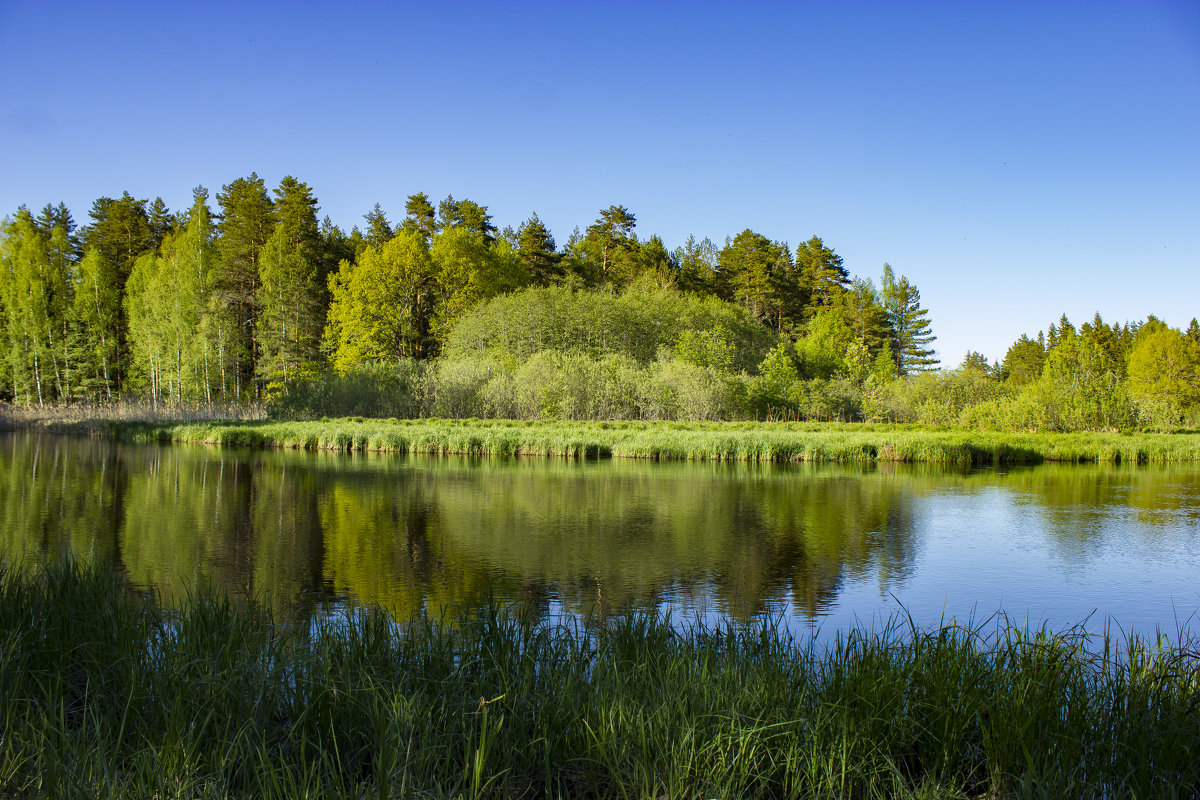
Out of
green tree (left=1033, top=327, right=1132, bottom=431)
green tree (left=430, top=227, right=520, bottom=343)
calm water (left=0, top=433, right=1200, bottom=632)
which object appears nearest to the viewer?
calm water (left=0, top=433, right=1200, bottom=632)

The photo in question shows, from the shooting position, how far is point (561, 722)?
11.4 ft

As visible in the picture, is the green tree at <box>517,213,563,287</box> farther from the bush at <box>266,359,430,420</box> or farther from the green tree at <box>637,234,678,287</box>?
the bush at <box>266,359,430,420</box>

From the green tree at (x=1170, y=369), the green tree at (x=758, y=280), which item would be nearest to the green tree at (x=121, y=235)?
the green tree at (x=758, y=280)

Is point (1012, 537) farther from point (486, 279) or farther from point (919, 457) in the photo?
point (486, 279)

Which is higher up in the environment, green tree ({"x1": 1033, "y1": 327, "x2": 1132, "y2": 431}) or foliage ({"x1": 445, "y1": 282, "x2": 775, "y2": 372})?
foliage ({"x1": 445, "y1": 282, "x2": 775, "y2": 372})

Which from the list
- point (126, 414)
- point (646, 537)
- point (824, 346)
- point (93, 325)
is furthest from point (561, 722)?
point (824, 346)

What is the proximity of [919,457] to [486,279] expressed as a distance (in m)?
28.4

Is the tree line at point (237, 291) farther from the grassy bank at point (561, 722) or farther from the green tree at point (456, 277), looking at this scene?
the grassy bank at point (561, 722)

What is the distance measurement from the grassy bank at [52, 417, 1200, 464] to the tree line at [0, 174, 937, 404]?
40.6 feet

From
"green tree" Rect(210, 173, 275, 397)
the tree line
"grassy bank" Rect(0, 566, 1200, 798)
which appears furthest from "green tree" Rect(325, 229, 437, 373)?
"grassy bank" Rect(0, 566, 1200, 798)

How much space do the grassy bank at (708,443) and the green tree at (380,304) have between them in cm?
1271

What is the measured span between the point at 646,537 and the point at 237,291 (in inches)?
1591

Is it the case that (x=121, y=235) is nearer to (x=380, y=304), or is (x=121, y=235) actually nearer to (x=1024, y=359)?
(x=380, y=304)

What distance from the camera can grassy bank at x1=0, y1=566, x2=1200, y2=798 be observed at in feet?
9.70
